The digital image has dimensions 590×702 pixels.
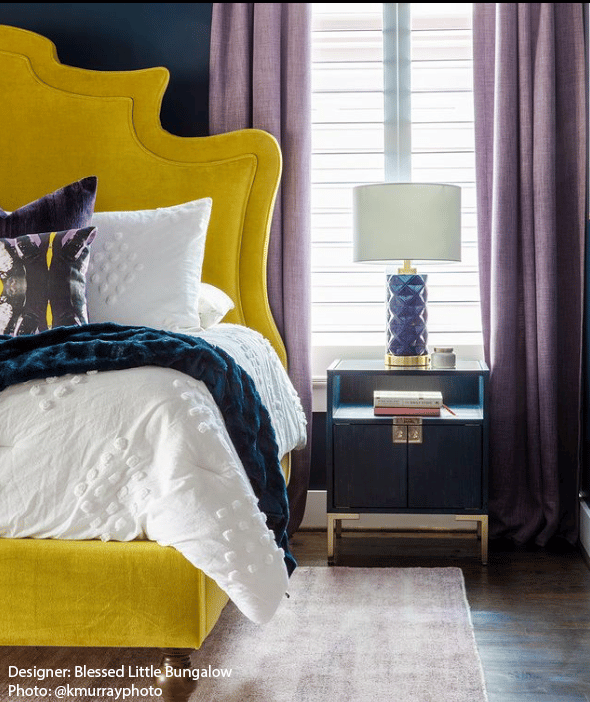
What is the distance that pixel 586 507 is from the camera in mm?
3188

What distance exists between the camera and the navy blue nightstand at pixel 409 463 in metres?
2.99

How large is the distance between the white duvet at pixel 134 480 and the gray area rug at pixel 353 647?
346 mm

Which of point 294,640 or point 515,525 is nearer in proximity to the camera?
point 294,640

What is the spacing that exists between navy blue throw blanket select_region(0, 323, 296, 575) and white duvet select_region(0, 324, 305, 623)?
5 cm

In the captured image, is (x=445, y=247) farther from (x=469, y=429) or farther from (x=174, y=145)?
(x=174, y=145)

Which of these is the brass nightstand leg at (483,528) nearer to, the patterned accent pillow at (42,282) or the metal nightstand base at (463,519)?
the metal nightstand base at (463,519)

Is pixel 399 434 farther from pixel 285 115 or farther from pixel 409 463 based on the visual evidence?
pixel 285 115

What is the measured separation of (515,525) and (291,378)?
0.97m

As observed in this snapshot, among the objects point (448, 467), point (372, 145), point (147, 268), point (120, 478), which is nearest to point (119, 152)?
point (147, 268)

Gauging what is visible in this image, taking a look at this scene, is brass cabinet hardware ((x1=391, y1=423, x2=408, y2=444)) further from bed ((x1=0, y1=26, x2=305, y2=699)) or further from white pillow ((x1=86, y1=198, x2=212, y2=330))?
white pillow ((x1=86, y1=198, x2=212, y2=330))

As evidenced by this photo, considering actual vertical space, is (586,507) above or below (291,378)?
below

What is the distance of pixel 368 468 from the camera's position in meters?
3.02

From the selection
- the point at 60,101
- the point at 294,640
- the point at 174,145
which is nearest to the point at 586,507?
the point at 294,640

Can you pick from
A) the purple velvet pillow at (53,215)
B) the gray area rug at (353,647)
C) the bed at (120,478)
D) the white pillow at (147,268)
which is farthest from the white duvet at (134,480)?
the purple velvet pillow at (53,215)
